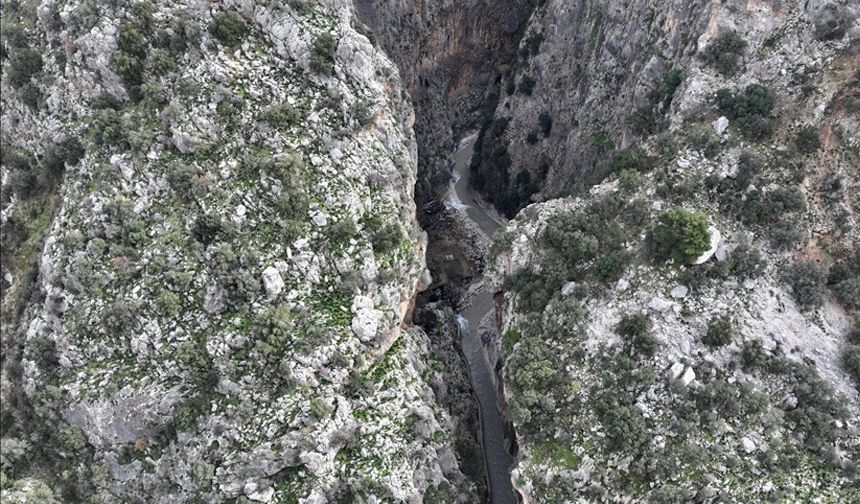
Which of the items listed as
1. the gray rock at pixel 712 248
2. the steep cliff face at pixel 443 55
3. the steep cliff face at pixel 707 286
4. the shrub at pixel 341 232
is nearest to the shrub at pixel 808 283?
the steep cliff face at pixel 707 286

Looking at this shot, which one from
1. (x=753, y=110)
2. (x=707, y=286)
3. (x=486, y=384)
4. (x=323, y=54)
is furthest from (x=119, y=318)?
(x=753, y=110)

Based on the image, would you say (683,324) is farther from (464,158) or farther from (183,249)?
(464,158)

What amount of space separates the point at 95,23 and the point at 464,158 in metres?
53.4

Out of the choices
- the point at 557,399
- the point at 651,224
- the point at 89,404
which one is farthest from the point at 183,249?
the point at 651,224

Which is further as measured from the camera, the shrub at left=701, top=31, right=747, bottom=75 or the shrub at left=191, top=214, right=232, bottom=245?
the shrub at left=701, top=31, right=747, bottom=75

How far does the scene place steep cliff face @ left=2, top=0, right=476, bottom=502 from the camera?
3631 centimetres

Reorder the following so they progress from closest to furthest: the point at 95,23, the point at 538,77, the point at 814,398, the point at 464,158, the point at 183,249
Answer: the point at 814,398 < the point at 183,249 < the point at 95,23 < the point at 538,77 < the point at 464,158

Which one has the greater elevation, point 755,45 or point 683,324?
point 755,45

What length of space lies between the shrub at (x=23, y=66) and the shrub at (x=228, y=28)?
633 inches

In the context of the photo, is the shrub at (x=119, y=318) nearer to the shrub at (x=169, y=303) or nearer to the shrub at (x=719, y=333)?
the shrub at (x=169, y=303)

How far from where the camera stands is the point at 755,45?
43.8 meters

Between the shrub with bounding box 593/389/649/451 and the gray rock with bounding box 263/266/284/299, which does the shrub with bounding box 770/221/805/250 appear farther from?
the gray rock with bounding box 263/266/284/299

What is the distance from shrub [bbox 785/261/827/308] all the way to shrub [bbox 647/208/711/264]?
6994 mm

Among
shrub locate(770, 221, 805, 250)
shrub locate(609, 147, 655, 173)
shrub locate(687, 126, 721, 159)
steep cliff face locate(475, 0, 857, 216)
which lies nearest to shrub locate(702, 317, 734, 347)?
shrub locate(770, 221, 805, 250)
